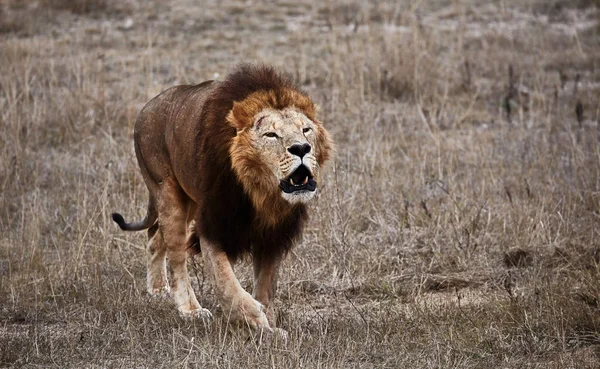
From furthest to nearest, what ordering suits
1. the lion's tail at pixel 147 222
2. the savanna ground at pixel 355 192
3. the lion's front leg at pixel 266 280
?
the lion's tail at pixel 147 222, the lion's front leg at pixel 266 280, the savanna ground at pixel 355 192

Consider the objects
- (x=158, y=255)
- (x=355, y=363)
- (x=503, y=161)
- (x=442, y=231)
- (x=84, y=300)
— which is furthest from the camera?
(x=503, y=161)

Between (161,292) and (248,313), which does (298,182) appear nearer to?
(248,313)

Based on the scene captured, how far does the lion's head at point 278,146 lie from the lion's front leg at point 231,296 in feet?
1.16

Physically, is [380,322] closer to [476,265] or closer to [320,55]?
[476,265]

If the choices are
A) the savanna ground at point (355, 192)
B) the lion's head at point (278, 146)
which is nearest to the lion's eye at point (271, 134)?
the lion's head at point (278, 146)

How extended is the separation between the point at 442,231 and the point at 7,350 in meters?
3.11

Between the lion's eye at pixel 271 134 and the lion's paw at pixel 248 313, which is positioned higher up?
the lion's eye at pixel 271 134

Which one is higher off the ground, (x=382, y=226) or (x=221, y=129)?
(x=221, y=129)

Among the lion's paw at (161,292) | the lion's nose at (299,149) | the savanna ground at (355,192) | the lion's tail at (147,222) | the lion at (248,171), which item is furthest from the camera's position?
the lion's tail at (147,222)

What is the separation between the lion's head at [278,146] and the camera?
479cm

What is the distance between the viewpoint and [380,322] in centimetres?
525

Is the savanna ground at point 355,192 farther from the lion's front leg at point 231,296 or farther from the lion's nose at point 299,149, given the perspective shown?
→ the lion's nose at point 299,149

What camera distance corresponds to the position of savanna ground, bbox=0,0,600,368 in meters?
4.99

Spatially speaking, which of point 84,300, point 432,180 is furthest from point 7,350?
point 432,180
